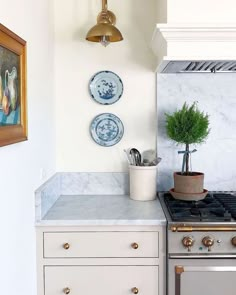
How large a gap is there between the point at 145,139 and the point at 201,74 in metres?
0.53

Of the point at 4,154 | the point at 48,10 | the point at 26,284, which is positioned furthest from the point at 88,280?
the point at 48,10

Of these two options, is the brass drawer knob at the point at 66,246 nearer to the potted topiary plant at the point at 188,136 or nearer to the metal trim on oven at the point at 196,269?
the metal trim on oven at the point at 196,269

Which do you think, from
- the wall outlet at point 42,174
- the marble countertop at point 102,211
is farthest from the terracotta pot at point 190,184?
the wall outlet at point 42,174

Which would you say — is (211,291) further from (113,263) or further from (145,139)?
(145,139)

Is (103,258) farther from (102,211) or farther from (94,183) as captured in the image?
(94,183)

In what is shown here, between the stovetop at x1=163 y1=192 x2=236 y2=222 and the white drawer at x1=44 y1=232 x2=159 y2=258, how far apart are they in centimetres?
17

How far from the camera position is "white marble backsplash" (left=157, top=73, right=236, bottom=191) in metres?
2.14

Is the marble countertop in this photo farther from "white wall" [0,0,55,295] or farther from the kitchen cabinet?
"white wall" [0,0,55,295]

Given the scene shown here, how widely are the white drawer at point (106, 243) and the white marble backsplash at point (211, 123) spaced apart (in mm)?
595

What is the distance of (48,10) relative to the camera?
1.98m

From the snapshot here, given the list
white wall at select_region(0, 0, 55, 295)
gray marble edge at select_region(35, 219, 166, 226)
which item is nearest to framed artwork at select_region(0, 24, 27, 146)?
white wall at select_region(0, 0, 55, 295)

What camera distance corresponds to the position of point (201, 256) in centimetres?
158

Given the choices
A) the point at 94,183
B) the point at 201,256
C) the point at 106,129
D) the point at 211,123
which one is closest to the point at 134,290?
the point at 201,256

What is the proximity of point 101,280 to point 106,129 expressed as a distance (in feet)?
2.96
